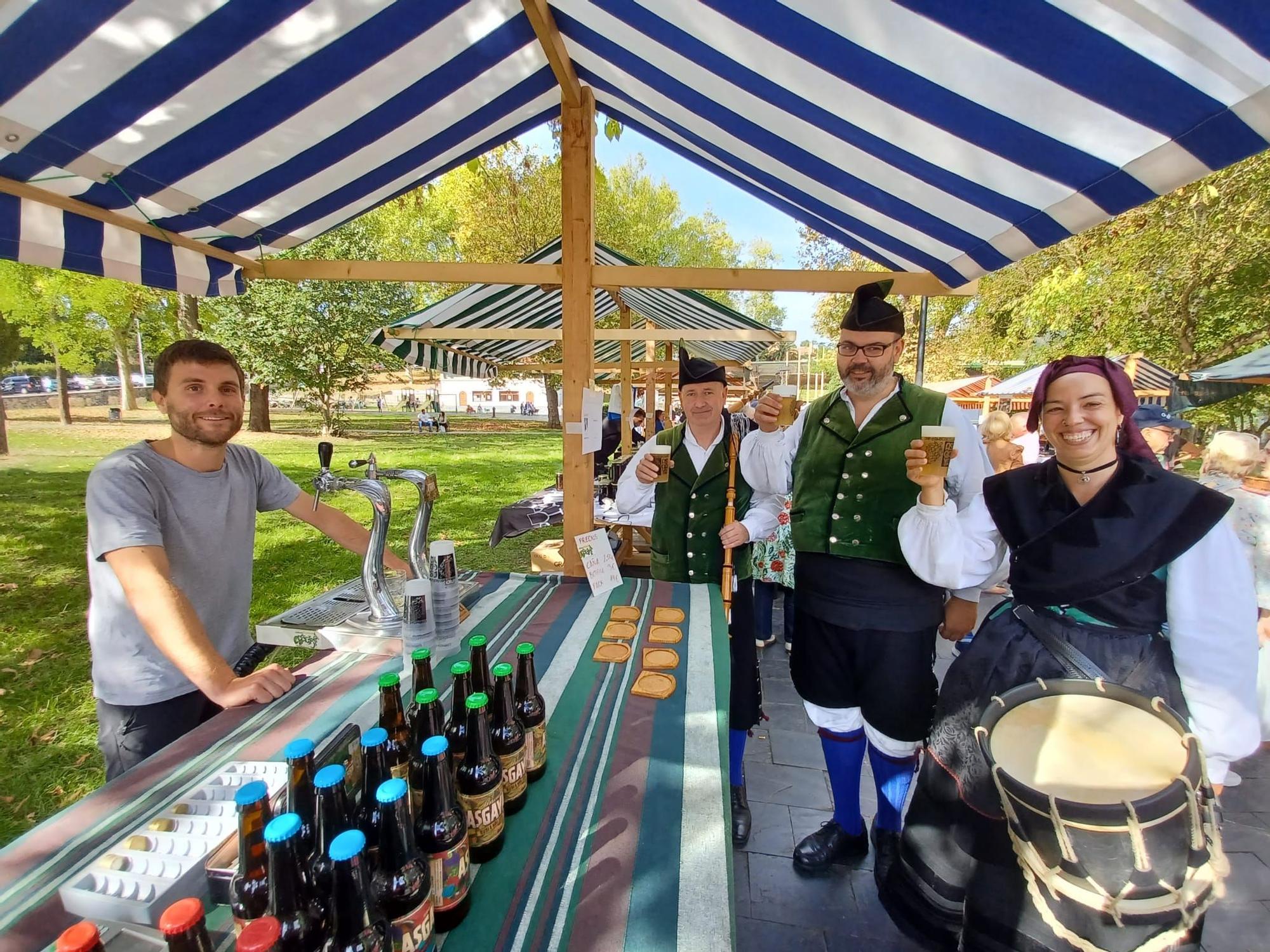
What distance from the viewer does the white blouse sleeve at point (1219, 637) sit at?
1.51 meters

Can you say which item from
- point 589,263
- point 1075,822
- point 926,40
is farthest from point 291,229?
point 1075,822

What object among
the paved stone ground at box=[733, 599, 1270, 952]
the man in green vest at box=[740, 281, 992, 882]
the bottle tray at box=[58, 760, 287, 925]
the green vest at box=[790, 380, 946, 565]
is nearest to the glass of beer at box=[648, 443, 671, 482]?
the man in green vest at box=[740, 281, 992, 882]

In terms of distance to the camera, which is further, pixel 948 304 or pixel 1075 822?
pixel 948 304

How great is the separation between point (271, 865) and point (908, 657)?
2.14m

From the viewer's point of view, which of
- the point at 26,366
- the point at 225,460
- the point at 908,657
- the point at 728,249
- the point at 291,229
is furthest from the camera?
the point at 26,366

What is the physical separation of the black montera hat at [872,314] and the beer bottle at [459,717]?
177 cm

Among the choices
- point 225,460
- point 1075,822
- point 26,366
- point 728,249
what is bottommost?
point 1075,822

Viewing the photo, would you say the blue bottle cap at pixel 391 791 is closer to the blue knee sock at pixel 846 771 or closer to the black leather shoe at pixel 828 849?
the blue knee sock at pixel 846 771

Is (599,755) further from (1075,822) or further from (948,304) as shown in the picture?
(948,304)

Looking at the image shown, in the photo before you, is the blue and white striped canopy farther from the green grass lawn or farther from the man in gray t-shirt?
the green grass lawn

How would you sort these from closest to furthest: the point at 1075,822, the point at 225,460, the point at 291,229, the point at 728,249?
the point at 1075,822, the point at 225,460, the point at 291,229, the point at 728,249

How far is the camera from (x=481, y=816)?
1.07 meters

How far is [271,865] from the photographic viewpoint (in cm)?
78

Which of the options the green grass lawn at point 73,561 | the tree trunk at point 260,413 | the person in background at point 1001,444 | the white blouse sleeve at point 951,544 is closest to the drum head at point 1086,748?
the white blouse sleeve at point 951,544
